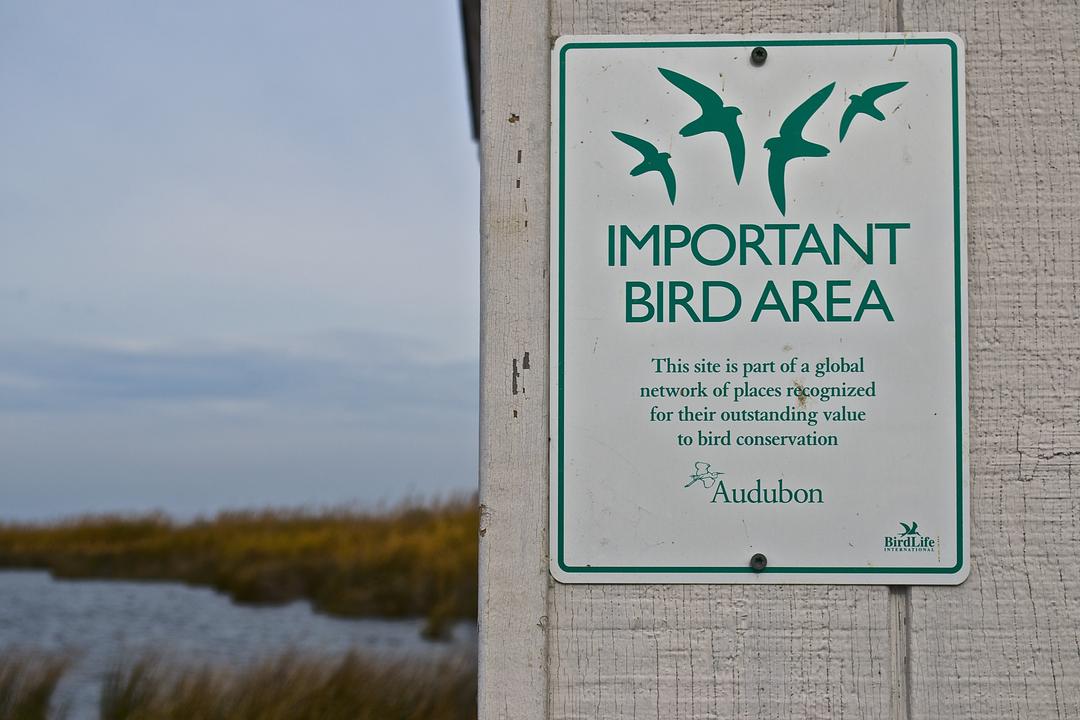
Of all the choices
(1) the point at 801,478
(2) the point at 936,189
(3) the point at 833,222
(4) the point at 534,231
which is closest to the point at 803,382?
(1) the point at 801,478

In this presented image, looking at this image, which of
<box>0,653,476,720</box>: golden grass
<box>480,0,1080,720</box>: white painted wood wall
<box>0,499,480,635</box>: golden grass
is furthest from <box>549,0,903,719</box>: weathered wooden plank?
<box>0,499,480,635</box>: golden grass

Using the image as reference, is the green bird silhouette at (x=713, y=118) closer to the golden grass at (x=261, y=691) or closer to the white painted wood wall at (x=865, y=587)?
the white painted wood wall at (x=865, y=587)

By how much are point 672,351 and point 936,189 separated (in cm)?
48

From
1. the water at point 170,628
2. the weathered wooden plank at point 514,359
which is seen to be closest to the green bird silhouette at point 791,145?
the weathered wooden plank at point 514,359

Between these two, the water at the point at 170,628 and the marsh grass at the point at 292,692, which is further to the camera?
the water at the point at 170,628

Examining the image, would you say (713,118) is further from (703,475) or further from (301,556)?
(301,556)

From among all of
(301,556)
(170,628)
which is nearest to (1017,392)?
(170,628)

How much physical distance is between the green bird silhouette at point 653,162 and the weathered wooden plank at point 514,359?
0.14 metres

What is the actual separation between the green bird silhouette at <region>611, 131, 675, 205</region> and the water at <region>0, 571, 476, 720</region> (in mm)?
8124

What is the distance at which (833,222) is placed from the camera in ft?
4.88

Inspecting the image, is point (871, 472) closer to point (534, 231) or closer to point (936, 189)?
point (936, 189)

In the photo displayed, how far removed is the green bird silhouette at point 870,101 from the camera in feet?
4.95

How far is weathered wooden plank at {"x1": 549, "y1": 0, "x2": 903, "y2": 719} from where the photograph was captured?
4.75 feet

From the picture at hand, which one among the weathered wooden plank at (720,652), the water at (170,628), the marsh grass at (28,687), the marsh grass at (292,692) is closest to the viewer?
the weathered wooden plank at (720,652)
